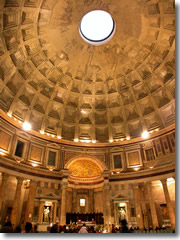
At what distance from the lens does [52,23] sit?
20.6m

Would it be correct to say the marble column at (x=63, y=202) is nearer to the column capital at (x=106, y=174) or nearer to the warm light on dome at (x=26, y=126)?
the column capital at (x=106, y=174)

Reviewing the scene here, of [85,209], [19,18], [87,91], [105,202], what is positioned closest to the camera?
[19,18]

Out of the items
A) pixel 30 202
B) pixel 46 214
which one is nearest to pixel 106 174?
pixel 46 214

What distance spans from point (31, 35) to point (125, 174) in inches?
803

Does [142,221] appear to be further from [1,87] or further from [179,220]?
[1,87]

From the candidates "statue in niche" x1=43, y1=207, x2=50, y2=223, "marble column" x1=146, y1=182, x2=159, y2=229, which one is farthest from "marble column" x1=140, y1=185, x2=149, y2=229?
"statue in niche" x1=43, y1=207, x2=50, y2=223

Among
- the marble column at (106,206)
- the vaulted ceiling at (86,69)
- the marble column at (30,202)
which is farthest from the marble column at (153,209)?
the marble column at (30,202)

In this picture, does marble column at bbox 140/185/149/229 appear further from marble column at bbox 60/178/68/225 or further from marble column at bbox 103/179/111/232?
marble column at bbox 60/178/68/225

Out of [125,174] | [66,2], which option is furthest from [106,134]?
[66,2]

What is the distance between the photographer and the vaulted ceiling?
1944 centimetres

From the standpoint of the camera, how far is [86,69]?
991 inches

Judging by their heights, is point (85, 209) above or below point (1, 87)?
below

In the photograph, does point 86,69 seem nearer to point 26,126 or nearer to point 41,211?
point 26,126

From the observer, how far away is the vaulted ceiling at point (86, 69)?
19.4 meters
